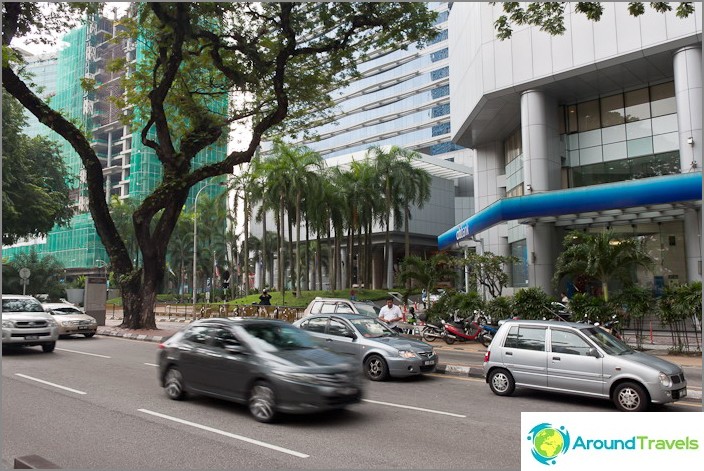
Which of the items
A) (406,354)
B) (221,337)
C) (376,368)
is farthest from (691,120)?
(221,337)

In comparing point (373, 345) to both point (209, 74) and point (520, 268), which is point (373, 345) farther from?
point (520, 268)

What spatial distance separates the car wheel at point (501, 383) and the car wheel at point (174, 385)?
5789 mm

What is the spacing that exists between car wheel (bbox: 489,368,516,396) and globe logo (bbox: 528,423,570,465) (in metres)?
5.46

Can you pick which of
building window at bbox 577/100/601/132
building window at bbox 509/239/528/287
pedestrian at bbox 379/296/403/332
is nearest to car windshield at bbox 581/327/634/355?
pedestrian at bbox 379/296/403/332

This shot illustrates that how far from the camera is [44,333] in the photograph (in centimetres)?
1614

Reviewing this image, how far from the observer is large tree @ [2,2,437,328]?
19.0m

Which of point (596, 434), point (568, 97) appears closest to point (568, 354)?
point (596, 434)

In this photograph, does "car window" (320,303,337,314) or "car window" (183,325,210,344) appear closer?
"car window" (183,325,210,344)

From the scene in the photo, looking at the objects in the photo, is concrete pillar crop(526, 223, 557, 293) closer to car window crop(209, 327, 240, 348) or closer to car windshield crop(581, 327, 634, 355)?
car windshield crop(581, 327, 634, 355)

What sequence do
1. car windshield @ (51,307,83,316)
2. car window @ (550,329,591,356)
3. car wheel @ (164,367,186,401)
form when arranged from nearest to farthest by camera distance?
car wheel @ (164,367,186,401)
car window @ (550,329,591,356)
car windshield @ (51,307,83,316)

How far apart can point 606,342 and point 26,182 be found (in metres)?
40.6

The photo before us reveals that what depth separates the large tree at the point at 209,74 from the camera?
62.5ft

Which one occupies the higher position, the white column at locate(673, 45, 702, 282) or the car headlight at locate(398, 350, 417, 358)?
the white column at locate(673, 45, 702, 282)

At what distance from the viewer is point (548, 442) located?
5.00 metres
